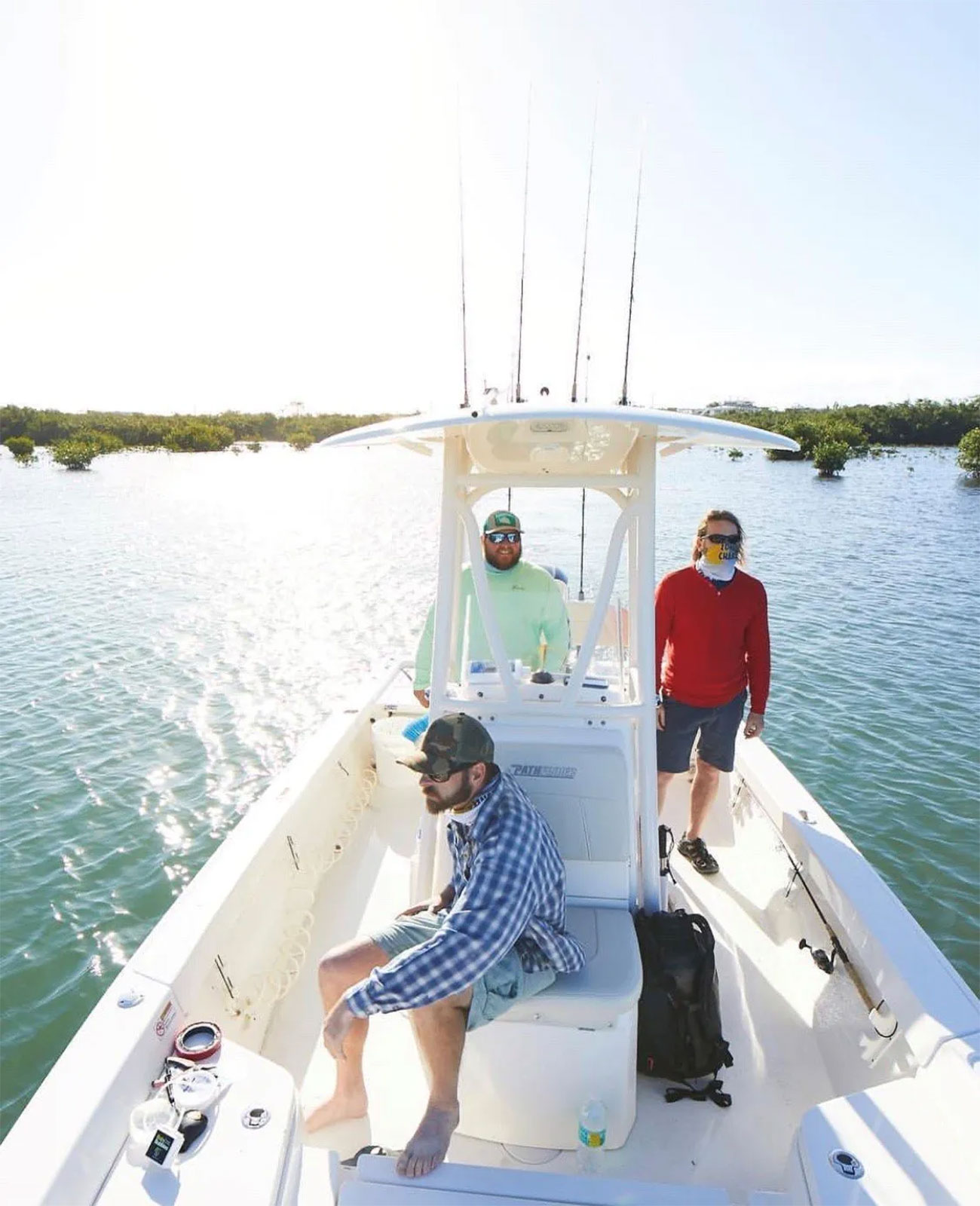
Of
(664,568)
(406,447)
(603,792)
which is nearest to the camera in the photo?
(603,792)

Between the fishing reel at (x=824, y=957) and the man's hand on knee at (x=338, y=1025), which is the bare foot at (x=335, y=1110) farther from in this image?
the fishing reel at (x=824, y=957)

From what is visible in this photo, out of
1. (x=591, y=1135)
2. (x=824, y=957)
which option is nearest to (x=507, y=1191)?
(x=591, y=1135)

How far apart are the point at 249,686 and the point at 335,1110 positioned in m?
7.09

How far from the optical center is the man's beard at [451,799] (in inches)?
78.9

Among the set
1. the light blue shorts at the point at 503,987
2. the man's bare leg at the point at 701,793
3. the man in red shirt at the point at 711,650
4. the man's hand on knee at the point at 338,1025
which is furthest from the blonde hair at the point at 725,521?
the man's hand on knee at the point at 338,1025

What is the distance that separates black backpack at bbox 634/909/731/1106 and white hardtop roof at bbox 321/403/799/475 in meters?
1.62

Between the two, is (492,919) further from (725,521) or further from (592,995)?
(725,521)

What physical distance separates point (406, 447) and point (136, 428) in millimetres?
67801

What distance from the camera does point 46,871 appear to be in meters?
5.15

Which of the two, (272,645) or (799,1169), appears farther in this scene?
(272,645)

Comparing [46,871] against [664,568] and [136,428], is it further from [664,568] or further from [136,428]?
[136,428]

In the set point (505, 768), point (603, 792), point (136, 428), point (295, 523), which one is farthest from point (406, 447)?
point (136, 428)

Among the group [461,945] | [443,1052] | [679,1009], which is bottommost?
[679,1009]

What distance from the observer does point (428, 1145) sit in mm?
1850
